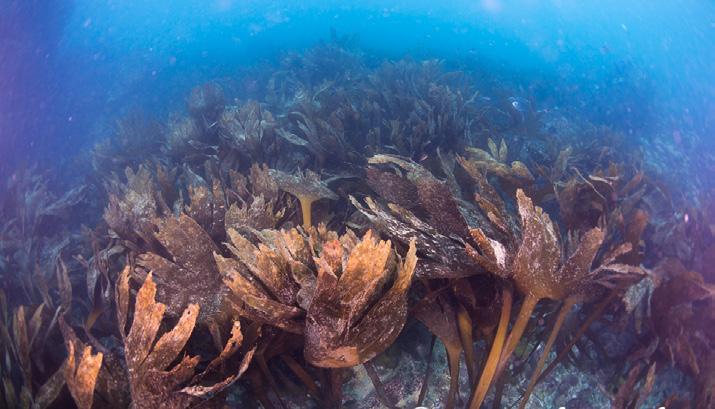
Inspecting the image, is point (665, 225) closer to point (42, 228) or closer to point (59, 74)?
point (42, 228)

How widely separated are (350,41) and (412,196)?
13907 mm

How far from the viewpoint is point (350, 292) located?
112 cm

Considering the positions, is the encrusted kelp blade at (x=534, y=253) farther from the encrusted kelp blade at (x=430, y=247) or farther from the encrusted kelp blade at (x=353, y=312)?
the encrusted kelp blade at (x=353, y=312)

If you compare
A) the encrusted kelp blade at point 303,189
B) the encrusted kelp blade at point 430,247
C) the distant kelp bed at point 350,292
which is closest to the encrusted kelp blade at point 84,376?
the distant kelp bed at point 350,292

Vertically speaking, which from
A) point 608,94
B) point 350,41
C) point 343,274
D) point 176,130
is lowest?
point 608,94


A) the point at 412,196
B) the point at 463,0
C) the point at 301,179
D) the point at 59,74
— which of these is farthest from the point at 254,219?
the point at 463,0

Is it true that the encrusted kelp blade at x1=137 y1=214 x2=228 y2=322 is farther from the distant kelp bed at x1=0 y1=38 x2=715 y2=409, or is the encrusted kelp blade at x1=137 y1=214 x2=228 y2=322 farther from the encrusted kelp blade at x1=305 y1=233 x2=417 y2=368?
the encrusted kelp blade at x1=305 y1=233 x2=417 y2=368

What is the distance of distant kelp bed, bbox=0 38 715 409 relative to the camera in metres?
1.20

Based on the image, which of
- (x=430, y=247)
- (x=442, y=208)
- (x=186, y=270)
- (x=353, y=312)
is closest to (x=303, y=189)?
(x=186, y=270)

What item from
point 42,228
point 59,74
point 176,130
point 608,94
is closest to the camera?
point 42,228

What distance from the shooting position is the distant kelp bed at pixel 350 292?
1196 millimetres

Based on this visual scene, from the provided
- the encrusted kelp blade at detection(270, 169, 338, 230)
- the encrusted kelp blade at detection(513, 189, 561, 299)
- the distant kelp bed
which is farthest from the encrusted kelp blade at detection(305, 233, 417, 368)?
the encrusted kelp blade at detection(270, 169, 338, 230)

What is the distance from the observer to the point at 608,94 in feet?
46.0

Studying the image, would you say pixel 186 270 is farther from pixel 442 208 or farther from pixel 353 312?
pixel 442 208
